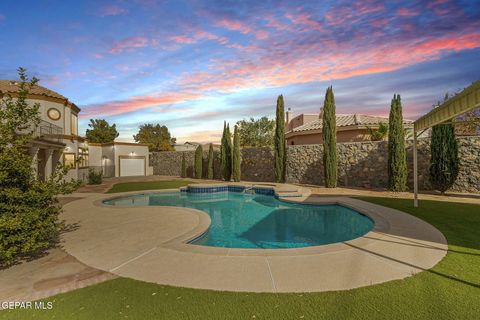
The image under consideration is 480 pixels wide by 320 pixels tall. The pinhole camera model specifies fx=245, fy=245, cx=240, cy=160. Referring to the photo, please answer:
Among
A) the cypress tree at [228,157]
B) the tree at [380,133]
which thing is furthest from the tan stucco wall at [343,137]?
the cypress tree at [228,157]

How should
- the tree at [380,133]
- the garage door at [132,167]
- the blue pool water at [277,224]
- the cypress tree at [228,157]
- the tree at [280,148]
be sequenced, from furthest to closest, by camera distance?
the garage door at [132,167]
the cypress tree at [228,157]
the tree at [280,148]
the tree at [380,133]
the blue pool water at [277,224]

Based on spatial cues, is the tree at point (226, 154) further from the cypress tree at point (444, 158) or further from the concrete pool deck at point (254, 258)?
the concrete pool deck at point (254, 258)

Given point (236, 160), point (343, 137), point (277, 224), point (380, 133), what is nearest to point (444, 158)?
point (380, 133)

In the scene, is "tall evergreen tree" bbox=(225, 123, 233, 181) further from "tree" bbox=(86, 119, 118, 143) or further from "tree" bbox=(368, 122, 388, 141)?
"tree" bbox=(86, 119, 118, 143)

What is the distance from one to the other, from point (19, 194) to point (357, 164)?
16.7m

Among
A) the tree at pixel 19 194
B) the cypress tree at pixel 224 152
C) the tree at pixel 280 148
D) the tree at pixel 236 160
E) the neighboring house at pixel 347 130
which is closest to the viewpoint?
the tree at pixel 19 194

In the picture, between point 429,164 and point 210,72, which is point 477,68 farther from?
point 210,72

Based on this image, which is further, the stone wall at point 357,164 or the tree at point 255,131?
the tree at point 255,131

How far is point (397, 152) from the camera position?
535 inches

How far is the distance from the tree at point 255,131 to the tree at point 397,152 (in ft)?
77.8

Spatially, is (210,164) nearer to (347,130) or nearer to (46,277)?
(347,130)

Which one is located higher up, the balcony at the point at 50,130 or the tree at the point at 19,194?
the balcony at the point at 50,130

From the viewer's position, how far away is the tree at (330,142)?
16031 mm

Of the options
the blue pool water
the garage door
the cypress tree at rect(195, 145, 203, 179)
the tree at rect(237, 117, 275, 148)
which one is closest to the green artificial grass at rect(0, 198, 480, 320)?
the blue pool water
